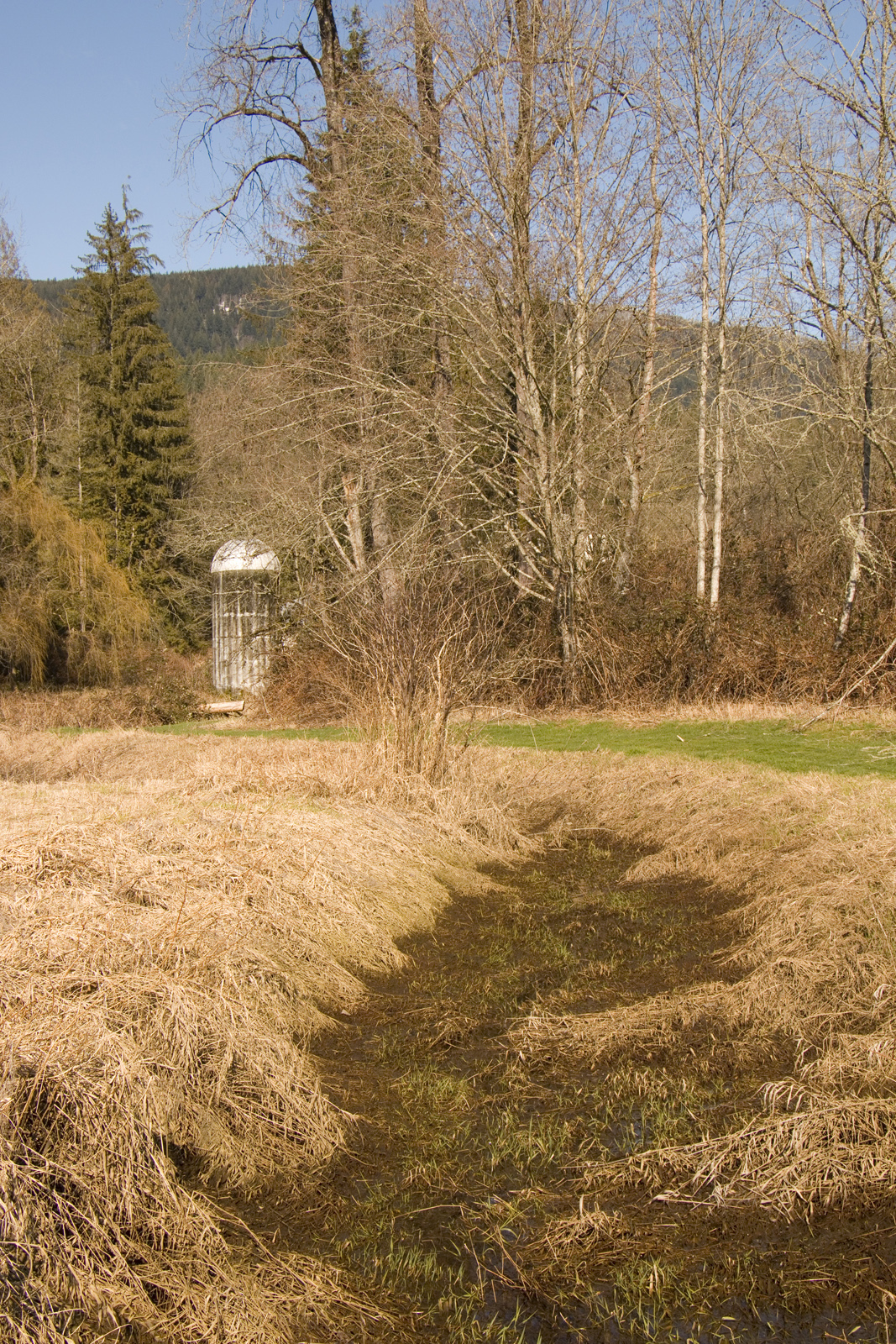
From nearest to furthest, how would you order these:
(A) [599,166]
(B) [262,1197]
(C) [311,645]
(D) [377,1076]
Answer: (B) [262,1197]
(D) [377,1076]
(A) [599,166]
(C) [311,645]

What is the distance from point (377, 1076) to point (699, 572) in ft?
43.5

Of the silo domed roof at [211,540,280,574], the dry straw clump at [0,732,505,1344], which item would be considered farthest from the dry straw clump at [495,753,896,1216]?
the silo domed roof at [211,540,280,574]

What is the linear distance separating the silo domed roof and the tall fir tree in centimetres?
590

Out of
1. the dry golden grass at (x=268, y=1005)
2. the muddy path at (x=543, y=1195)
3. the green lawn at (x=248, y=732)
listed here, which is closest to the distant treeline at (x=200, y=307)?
the green lawn at (x=248, y=732)

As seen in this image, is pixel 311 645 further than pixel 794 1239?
Yes

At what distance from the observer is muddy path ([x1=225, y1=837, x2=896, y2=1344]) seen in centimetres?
318

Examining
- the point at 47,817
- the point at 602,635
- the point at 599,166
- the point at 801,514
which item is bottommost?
the point at 47,817

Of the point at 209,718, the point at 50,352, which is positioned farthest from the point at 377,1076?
the point at 50,352

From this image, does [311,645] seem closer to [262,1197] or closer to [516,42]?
[516,42]

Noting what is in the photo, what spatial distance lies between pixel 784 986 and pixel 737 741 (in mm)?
6928

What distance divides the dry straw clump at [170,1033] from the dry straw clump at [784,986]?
1255 millimetres

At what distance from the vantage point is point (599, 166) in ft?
53.2

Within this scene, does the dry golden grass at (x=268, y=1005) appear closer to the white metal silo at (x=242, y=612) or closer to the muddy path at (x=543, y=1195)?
the muddy path at (x=543, y=1195)

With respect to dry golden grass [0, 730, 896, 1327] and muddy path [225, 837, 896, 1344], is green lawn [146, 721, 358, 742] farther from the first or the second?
muddy path [225, 837, 896, 1344]
